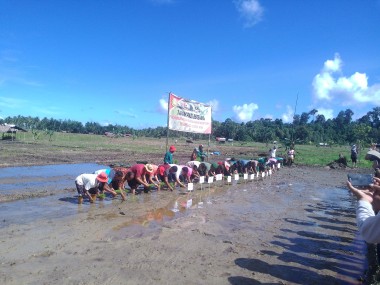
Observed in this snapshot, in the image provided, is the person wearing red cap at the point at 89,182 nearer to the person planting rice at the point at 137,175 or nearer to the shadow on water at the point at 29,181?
the person planting rice at the point at 137,175

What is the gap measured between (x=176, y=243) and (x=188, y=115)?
9.45 metres

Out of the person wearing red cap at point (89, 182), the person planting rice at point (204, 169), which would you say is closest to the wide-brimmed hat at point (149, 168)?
the person wearing red cap at point (89, 182)

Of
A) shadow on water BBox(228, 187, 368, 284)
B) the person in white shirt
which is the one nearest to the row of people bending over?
shadow on water BBox(228, 187, 368, 284)

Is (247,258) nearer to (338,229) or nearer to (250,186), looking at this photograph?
(338,229)

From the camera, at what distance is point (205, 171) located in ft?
47.9

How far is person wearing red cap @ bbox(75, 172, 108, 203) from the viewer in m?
9.20

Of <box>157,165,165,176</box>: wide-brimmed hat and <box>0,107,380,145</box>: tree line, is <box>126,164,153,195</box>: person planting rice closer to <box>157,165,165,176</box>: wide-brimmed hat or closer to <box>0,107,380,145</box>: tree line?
<box>157,165,165,176</box>: wide-brimmed hat

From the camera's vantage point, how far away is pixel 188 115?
15.1m

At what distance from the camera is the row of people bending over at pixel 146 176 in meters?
9.34

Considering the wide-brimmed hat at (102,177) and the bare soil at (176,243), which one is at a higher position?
the wide-brimmed hat at (102,177)

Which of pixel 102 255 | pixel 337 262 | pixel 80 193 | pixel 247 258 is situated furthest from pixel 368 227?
pixel 80 193

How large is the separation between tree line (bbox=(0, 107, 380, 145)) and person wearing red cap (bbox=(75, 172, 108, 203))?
6048 cm

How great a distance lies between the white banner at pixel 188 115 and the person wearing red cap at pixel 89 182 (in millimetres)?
5147

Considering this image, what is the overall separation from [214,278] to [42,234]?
3709 mm
